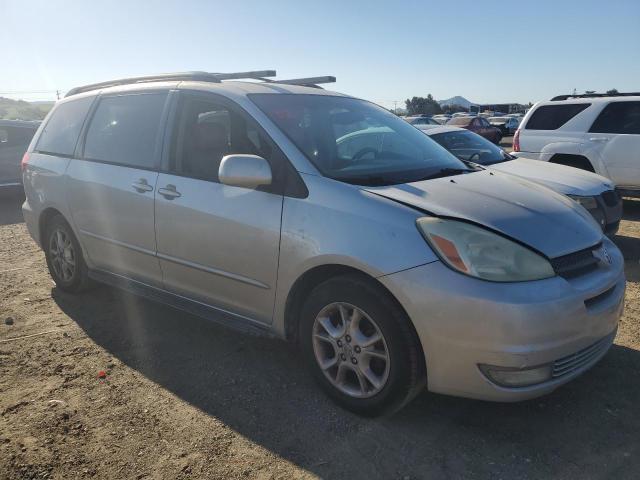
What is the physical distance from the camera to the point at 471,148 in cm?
751

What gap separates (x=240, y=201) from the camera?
127 inches

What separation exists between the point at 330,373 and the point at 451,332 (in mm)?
823

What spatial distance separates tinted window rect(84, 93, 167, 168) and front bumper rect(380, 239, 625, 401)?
7.28ft

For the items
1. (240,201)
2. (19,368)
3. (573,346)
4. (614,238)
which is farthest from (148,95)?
(614,238)

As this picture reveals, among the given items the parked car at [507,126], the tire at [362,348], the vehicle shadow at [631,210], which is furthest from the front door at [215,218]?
the parked car at [507,126]

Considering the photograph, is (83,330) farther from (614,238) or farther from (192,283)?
(614,238)

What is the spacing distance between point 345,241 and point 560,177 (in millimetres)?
4516

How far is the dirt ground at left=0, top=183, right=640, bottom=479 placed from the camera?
98.8 inches

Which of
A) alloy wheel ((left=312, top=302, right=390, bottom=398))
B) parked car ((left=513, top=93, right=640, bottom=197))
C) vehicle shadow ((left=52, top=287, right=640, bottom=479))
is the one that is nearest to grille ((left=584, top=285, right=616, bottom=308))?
vehicle shadow ((left=52, top=287, right=640, bottom=479))

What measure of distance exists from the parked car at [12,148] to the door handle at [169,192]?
713 cm

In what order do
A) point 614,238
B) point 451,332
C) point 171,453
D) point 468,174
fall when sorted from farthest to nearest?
point 614,238, point 468,174, point 171,453, point 451,332

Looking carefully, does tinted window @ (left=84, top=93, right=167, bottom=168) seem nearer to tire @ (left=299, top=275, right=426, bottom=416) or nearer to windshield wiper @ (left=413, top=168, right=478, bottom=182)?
tire @ (left=299, top=275, right=426, bottom=416)

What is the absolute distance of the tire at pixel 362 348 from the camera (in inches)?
103

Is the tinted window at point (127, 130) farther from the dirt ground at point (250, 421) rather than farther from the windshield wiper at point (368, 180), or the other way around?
the windshield wiper at point (368, 180)
